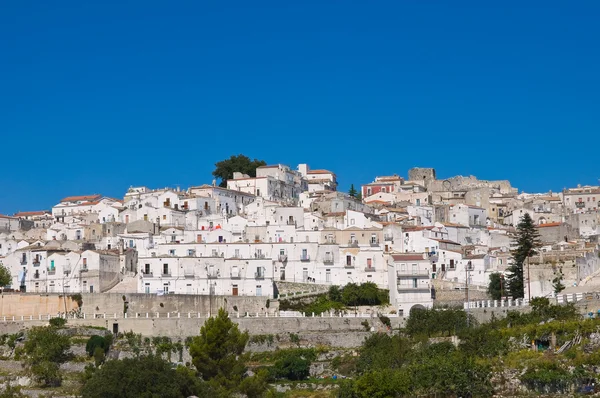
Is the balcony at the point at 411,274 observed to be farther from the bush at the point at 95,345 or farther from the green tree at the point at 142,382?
the green tree at the point at 142,382

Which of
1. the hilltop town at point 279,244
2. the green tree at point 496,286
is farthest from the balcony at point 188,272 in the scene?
the green tree at point 496,286

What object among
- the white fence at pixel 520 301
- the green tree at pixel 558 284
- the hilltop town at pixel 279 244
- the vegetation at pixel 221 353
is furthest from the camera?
the hilltop town at pixel 279 244

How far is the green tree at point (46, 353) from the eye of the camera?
61.2 metres

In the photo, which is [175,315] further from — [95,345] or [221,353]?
[221,353]

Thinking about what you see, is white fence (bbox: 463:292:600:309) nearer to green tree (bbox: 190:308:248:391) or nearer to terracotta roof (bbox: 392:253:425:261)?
terracotta roof (bbox: 392:253:425:261)

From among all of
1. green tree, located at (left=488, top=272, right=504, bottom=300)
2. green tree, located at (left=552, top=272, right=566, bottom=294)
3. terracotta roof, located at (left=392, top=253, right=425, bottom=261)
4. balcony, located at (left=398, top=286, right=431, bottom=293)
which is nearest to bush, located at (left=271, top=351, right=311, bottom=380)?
balcony, located at (left=398, top=286, right=431, bottom=293)

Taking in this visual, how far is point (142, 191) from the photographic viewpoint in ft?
326

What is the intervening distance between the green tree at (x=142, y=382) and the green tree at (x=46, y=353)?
9.09 meters

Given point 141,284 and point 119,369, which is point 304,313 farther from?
point 119,369

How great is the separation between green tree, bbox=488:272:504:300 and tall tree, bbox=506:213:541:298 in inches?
26.9

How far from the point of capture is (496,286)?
2842 inches

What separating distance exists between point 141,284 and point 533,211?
37542 millimetres

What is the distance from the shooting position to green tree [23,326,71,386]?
201 feet

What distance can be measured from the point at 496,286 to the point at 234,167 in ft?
124
